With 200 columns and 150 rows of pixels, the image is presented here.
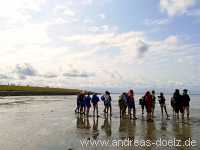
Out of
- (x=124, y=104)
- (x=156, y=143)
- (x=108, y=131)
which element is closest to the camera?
(x=156, y=143)

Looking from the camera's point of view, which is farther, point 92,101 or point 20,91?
point 20,91

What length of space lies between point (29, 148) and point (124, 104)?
1302 cm

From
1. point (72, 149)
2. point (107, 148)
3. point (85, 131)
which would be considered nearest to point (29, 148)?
point (72, 149)

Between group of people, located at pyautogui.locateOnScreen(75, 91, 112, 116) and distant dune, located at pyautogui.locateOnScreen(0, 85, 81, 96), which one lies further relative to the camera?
distant dune, located at pyautogui.locateOnScreen(0, 85, 81, 96)

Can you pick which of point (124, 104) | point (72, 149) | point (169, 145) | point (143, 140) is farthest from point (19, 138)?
point (124, 104)

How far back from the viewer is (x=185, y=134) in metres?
15.3

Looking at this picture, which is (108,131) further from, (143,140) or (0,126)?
(0,126)

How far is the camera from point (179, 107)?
2228 centimetres

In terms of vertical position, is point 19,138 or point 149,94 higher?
point 149,94

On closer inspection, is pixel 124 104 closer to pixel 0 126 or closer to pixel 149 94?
pixel 149 94

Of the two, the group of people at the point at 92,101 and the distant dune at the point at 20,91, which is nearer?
the group of people at the point at 92,101

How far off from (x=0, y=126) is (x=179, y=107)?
12.8 m

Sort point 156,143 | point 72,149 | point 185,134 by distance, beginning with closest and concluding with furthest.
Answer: point 72,149, point 156,143, point 185,134

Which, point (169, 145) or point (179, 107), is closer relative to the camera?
point (169, 145)
